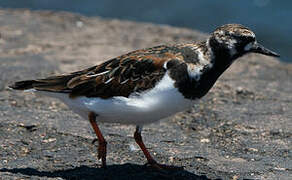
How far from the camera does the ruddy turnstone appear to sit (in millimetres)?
4512

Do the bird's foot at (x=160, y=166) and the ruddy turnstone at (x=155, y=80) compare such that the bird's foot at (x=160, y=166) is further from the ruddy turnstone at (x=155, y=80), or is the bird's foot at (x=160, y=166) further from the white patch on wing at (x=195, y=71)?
the white patch on wing at (x=195, y=71)

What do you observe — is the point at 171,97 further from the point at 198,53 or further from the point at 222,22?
the point at 222,22

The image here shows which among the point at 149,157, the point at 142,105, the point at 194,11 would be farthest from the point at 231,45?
the point at 194,11

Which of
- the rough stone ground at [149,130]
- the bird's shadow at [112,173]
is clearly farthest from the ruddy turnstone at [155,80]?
the rough stone ground at [149,130]

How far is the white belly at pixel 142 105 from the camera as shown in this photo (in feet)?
14.7

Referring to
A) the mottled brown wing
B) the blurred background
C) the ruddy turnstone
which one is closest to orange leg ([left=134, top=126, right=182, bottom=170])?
the ruddy turnstone

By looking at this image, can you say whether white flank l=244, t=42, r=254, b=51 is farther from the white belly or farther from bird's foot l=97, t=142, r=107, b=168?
bird's foot l=97, t=142, r=107, b=168

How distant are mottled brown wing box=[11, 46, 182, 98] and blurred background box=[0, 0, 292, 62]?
9138 millimetres

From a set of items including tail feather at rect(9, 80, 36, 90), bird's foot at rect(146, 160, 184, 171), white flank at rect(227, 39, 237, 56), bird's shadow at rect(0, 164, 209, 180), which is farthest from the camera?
tail feather at rect(9, 80, 36, 90)

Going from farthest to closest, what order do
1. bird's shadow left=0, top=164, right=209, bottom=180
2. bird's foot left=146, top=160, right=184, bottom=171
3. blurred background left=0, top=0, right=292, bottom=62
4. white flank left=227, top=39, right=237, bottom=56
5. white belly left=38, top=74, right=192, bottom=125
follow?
blurred background left=0, top=0, right=292, bottom=62 → bird's foot left=146, top=160, right=184, bottom=171 → bird's shadow left=0, top=164, right=209, bottom=180 → white flank left=227, top=39, right=237, bottom=56 → white belly left=38, top=74, right=192, bottom=125

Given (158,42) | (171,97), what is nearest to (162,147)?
(171,97)

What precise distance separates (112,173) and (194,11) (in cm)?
1059

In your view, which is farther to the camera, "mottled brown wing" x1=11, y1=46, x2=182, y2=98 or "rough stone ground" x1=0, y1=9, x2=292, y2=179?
"rough stone ground" x1=0, y1=9, x2=292, y2=179

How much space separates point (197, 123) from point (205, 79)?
5.50 feet
